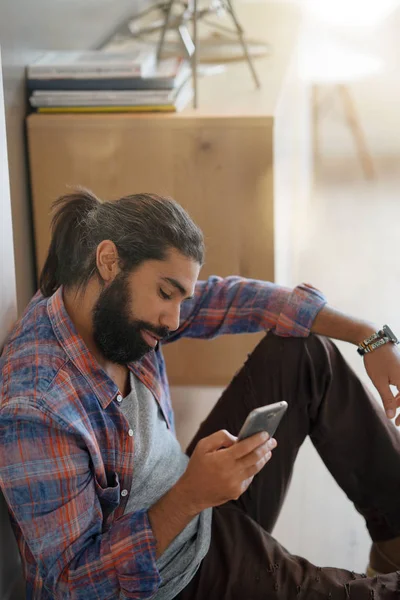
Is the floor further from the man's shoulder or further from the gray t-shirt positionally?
the man's shoulder

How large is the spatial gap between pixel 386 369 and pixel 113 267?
52 cm

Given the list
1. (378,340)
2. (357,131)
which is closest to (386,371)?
(378,340)

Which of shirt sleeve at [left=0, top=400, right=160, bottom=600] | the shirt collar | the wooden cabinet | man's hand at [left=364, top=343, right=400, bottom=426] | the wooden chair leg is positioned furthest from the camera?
the wooden chair leg

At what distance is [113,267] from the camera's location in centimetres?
111

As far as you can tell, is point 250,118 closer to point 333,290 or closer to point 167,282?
point 167,282

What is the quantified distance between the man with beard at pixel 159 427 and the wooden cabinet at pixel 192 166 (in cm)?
28

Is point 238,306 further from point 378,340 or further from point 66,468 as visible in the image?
point 66,468

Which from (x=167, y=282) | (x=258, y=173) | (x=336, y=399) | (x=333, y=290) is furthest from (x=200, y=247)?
(x=333, y=290)

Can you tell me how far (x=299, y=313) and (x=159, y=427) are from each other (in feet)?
1.07

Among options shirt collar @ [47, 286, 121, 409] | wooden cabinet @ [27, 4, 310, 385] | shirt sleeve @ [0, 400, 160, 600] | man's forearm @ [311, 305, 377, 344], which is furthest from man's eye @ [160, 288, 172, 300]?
Answer: wooden cabinet @ [27, 4, 310, 385]

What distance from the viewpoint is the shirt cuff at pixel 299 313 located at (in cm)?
137

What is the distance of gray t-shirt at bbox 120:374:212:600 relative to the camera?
44.8 inches

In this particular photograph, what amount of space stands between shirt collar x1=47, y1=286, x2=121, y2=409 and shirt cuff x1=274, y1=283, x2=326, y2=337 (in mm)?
389

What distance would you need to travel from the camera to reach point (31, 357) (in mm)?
1037
